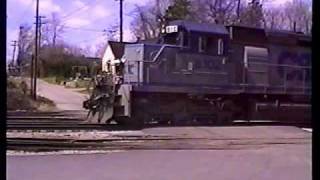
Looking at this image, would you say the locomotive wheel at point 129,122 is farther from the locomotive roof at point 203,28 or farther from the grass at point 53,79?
the grass at point 53,79

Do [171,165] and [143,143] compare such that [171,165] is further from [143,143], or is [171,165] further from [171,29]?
[171,29]

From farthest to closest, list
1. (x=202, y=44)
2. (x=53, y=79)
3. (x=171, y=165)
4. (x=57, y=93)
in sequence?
1. (x=57, y=93)
2. (x=53, y=79)
3. (x=202, y=44)
4. (x=171, y=165)

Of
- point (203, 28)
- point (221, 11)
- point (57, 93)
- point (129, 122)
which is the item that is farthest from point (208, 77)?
point (57, 93)

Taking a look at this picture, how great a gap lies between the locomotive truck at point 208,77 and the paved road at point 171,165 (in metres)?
7.83

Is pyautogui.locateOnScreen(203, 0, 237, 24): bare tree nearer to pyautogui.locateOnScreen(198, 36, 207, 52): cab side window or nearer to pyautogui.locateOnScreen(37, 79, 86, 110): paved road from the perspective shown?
pyautogui.locateOnScreen(198, 36, 207, 52): cab side window

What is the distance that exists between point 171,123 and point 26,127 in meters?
Answer: 5.11

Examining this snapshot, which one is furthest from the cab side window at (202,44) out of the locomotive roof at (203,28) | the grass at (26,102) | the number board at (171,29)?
the grass at (26,102)

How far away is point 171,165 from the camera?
952cm

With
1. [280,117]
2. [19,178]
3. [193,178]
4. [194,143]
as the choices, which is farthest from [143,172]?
[280,117]

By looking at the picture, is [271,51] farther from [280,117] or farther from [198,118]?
[198,118]

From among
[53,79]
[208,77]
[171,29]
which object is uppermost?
[171,29]

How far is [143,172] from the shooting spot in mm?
8531

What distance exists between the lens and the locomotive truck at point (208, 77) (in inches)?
791

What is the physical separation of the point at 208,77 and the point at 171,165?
38.1 ft
